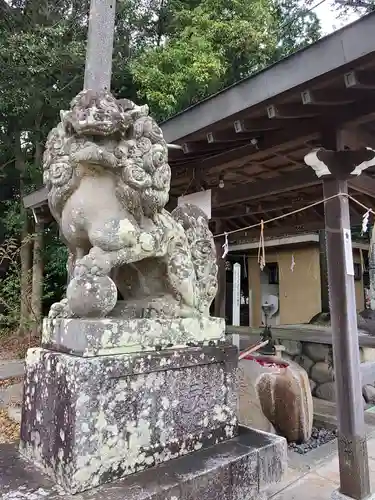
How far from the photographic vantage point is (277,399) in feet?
13.0

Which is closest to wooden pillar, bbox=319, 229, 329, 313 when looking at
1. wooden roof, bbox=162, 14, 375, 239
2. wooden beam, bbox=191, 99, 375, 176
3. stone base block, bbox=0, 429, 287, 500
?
wooden roof, bbox=162, 14, 375, 239

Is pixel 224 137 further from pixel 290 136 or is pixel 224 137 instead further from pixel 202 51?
pixel 202 51

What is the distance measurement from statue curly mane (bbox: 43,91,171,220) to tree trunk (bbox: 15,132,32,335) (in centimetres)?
750

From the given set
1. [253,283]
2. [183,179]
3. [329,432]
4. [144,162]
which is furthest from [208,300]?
[253,283]

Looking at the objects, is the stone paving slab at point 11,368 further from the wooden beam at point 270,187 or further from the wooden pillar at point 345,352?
the wooden pillar at point 345,352

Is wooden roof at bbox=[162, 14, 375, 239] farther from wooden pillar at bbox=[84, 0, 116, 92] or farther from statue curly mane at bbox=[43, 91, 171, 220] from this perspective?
wooden pillar at bbox=[84, 0, 116, 92]

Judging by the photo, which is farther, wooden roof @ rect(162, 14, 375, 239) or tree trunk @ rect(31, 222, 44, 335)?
tree trunk @ rect(31, 222, 44, 335)

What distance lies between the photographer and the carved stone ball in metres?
1.37

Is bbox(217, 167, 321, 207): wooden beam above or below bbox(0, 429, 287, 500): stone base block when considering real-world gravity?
above

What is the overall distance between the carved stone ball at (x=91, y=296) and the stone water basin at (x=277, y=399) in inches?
122

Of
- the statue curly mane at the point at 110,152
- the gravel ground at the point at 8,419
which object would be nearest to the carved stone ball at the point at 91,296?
the statue curly mane at the point at 110,152

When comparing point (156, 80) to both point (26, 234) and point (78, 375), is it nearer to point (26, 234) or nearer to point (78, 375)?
point (26, 234)

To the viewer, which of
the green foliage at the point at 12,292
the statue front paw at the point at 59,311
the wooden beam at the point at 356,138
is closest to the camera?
the statue front paw at the point at 59,311

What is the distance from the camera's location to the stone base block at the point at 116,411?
1.24 meters
